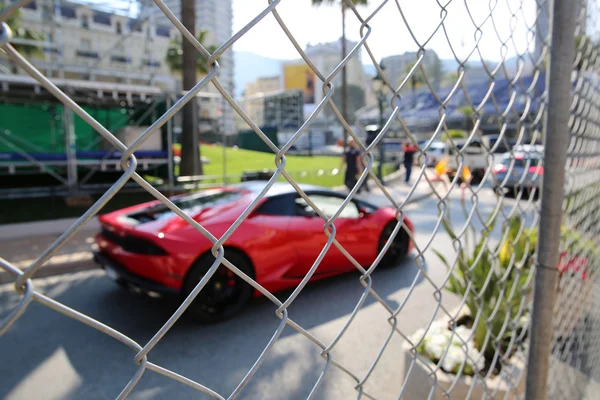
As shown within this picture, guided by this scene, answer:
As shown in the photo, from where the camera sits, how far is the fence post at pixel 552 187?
127cm

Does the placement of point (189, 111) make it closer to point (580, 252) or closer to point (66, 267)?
point (66, 267)

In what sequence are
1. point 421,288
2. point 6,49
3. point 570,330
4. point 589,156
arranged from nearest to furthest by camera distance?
1. point 6,49
2. point 570,330
3. point 589,156
4. point 421,288

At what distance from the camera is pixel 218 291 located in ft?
12.9

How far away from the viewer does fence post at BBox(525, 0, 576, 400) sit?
127 cm

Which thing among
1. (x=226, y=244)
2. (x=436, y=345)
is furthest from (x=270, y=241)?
(x=436, y=345)

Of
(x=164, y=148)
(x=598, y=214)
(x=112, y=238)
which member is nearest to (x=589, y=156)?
(x=598, y=214)

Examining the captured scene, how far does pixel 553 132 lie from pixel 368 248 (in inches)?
161

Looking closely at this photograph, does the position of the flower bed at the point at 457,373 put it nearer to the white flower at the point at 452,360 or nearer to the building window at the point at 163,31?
the white flower at the point at 452,360

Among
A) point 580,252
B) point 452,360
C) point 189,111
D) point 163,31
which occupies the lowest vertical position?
point 452,360

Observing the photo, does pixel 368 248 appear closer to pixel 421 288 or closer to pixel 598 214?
pixel 421 288

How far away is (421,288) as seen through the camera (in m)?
4.83

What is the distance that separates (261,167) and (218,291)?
52.3 feet

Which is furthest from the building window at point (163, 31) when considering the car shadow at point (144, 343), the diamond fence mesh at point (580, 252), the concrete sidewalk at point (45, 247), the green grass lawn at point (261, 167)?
the diamond fence mesh at point (580, 252)

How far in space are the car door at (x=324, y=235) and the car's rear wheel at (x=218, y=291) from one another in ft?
2.26
